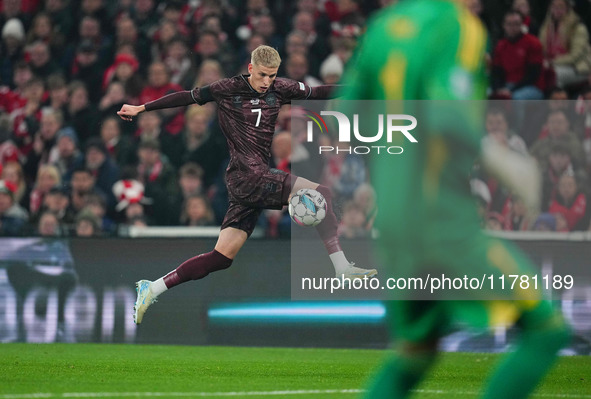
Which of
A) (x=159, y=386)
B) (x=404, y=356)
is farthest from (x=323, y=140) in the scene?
(x=404, y=356)

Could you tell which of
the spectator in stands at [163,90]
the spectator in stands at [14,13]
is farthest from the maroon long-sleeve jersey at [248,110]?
the spectator in stands at [14,13]

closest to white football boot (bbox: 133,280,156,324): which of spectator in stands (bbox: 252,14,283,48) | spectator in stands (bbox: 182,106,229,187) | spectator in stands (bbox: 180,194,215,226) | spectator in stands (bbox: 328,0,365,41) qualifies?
spectator in stands (bbox: 180,194,215,226)

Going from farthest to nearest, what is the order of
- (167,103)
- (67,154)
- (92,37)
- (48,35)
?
(48,35) < (92,37) < (67,154) < (167,103)

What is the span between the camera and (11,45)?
15391 mm

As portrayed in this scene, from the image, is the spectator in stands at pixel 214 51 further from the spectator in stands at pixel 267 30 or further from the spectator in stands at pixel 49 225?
the spectator in stands at pixel 49 225

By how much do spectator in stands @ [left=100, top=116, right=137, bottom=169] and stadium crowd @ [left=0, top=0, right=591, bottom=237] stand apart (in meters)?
0.02

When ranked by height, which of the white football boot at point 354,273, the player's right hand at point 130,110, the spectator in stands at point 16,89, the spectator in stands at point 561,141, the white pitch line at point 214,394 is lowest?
the white pitch line at point 214,394

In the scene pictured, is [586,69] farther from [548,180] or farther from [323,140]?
[323,140]

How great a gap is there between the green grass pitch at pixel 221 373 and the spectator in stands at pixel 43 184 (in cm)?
234

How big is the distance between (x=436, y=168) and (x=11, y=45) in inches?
484

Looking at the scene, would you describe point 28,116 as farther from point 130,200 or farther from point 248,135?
point 248,135

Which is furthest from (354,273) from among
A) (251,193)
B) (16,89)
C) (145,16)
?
(16,89)

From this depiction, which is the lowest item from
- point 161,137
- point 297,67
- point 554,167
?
point 554,167

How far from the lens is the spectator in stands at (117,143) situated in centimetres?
1265
